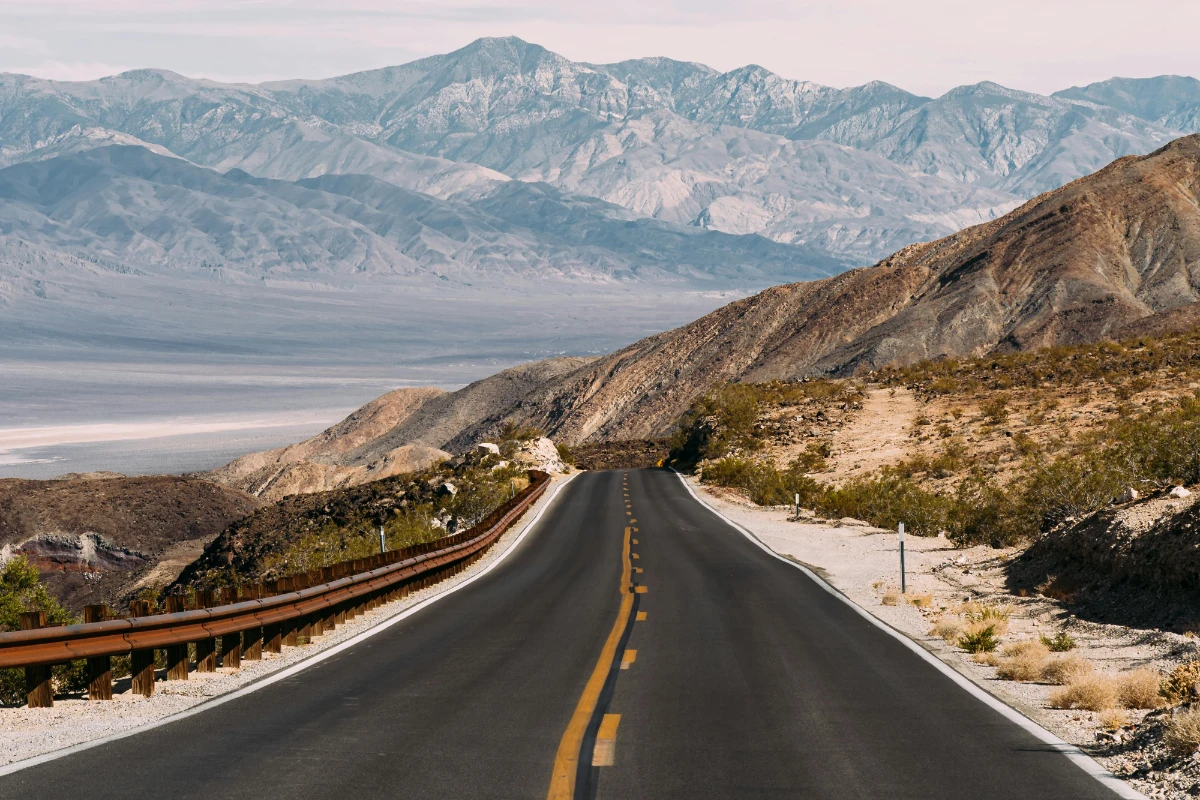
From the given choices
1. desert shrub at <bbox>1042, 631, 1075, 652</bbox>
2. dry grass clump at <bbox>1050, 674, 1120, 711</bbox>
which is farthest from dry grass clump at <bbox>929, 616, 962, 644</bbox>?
dry grass clump at <bbox>1050, 674, 1120, 711</bbox>

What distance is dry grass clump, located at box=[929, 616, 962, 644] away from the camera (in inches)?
582

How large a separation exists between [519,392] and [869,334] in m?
51.9

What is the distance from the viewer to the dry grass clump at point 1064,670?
38.2 feet

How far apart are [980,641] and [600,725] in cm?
580

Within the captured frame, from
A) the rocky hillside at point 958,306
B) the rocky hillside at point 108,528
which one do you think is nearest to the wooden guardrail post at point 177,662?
the rocky hillside at point 108,528

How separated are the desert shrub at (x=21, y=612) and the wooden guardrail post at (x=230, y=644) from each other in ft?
4.46

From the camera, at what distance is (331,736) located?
9320mm

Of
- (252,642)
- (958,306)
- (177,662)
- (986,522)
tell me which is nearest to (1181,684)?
(177,662)

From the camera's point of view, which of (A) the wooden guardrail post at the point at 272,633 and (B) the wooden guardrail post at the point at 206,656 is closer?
(B) the wooden guardrail post at the point at 206,656

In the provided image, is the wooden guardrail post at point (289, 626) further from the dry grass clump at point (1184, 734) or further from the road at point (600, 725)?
the dry grass clump at point (1184, 734)

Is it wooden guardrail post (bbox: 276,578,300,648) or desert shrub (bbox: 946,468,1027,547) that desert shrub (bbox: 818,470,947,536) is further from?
wooden guardrail post (bbox: 276,578,300,648)

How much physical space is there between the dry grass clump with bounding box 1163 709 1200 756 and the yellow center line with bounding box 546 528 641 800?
3.98m

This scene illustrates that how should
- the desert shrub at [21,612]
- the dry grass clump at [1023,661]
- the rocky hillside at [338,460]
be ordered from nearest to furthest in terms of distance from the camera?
the dry grass clump at [1023,661] < the desert shrub at [21,612] < the rocky hillside at [338,460]

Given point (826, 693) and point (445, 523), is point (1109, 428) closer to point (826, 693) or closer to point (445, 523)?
point (445, 523)
